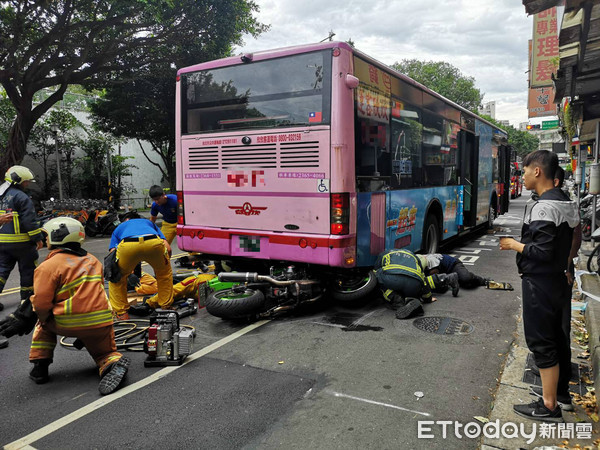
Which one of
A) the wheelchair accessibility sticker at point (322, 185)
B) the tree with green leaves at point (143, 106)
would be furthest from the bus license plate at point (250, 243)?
the tree with green leaves at point (143, 106)

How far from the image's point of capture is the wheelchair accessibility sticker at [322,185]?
5352 millimetres

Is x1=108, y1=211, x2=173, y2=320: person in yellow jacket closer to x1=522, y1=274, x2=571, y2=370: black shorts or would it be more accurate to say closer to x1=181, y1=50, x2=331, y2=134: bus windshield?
x1=181, y1=50, x2=331, y2=134: bus windshield

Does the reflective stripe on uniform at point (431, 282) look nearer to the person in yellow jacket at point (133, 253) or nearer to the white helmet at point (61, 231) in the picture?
the person in yellow jacket at point (133, 253)

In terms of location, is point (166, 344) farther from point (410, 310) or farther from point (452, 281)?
point (452, 281)

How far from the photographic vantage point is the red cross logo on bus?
19.4ft

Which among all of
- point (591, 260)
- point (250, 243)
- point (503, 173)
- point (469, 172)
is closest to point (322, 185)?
point (250, 243)

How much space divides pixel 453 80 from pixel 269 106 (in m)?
40.4

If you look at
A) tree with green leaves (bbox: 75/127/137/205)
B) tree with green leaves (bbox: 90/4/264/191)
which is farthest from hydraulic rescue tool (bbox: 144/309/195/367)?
tree with green leaves (bbox: 75/127/137/205)

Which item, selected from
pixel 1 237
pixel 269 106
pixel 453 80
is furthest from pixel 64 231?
pixel 453 80

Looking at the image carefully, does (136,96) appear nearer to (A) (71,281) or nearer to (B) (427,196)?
(B) (427,196)

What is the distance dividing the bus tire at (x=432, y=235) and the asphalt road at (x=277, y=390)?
117 inches

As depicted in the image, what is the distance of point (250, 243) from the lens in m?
6.05

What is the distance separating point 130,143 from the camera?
26.9 metres

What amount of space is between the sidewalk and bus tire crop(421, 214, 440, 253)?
123 inches
